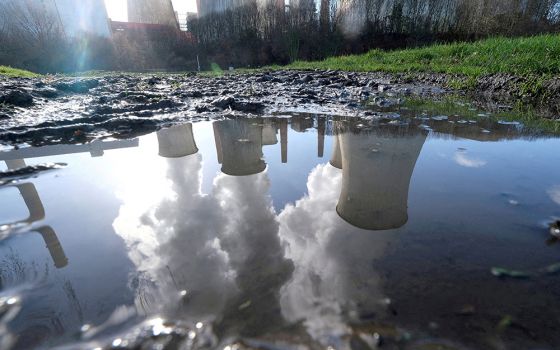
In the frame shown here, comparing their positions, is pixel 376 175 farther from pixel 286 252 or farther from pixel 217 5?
pixel 217 5

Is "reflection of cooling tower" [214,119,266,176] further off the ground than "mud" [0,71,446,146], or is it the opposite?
"mud" [0,71,446,146]

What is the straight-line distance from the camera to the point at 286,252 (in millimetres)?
863

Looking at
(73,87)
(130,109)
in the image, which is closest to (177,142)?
(130,109)

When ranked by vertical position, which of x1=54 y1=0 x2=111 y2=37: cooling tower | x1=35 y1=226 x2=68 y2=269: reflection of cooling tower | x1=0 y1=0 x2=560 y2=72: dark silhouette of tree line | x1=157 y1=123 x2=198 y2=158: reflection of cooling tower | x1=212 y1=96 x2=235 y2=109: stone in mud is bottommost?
x1=157 y1=123 x2=198 y2=158: reflection of cooling tower

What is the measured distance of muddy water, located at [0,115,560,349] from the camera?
625 millimetres

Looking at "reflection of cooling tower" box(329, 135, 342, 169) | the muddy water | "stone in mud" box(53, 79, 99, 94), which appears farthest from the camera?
"stone in mud" box(53, 79, 99, 94)

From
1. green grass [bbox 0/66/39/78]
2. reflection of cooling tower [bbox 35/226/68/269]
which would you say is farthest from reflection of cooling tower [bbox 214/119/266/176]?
green grass [bbox 0/66/39/78]

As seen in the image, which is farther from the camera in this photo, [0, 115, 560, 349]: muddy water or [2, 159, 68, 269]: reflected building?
[2, 159, 68, 269]: reflected building

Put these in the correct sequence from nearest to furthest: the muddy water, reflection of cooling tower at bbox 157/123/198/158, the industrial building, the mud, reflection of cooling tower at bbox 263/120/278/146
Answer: the muddy water → reflection of cooling tower at bbox 157/123/198/158 → reflection of cooling tower at bbox 263/120/278/146 → the mud → the industrial building

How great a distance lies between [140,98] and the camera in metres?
3.55

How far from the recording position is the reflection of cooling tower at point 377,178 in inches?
40.4

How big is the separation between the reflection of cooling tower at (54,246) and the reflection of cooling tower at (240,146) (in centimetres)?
72

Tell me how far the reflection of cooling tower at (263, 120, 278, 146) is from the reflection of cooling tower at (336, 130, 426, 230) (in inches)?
17.8

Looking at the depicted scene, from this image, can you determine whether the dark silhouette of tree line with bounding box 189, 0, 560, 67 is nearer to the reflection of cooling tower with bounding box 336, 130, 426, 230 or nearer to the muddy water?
the reflection of cooling tower with bounding box 336, 130, 426, 230
